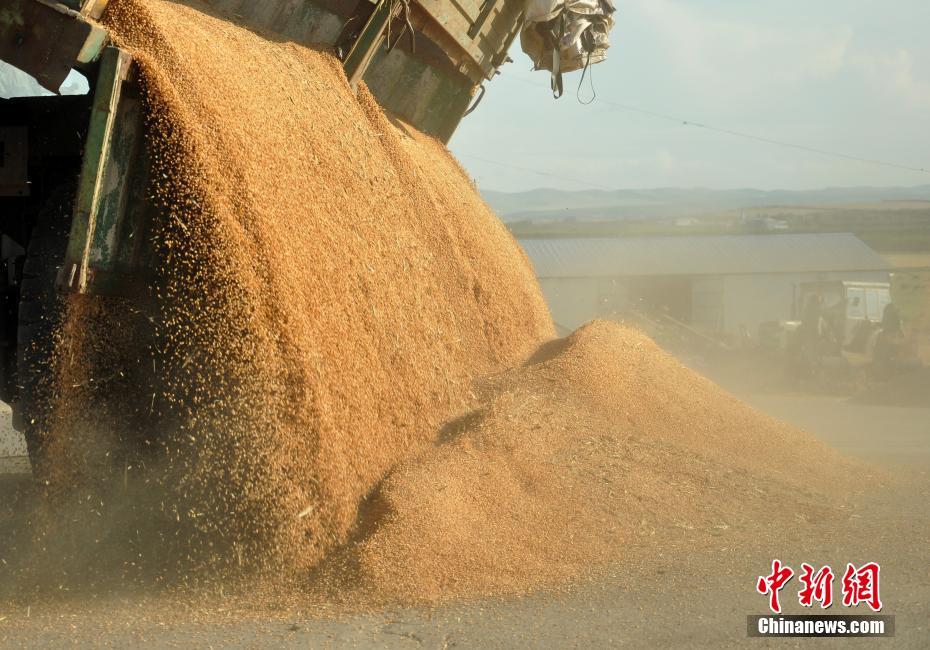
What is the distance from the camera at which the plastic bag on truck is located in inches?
275

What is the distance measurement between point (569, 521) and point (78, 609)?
2.25 meters

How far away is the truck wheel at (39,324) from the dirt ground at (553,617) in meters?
0.78

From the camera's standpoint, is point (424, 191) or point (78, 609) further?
point (424, 191)

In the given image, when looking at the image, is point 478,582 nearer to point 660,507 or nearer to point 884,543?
point 660,507

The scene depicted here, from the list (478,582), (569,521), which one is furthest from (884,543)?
(478,582)

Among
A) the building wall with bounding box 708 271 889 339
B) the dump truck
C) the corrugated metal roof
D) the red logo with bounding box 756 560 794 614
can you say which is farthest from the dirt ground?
the building wall with bounding box 708 271 889 339

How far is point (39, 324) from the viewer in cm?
436

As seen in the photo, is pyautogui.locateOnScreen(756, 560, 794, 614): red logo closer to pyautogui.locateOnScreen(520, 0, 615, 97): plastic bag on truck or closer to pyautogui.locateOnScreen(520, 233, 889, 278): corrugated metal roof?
pyautogui.locateOnScreen(520, 0, 615, 97): plastic bag on truck

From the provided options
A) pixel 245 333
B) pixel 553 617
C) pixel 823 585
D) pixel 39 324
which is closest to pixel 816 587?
pixel 823 585

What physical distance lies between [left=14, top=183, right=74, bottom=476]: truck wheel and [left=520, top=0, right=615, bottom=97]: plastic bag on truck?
3.75m

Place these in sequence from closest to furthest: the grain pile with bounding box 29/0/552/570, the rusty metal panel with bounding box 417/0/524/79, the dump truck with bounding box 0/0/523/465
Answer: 1. the dump truck with bounding box 0/0/523/465
2. the grain pile with bounding box 29/0/552/570
3. the rusty metal panel with bounding box 417/0/524/79

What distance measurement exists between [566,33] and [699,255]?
25544mm

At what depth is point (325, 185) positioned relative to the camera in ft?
16.7

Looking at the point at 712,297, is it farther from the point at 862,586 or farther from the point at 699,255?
the point at 862,586
